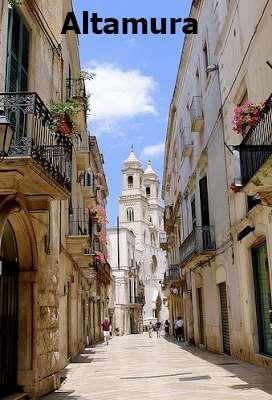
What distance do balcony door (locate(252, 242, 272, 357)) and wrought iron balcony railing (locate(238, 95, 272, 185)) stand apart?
328cm

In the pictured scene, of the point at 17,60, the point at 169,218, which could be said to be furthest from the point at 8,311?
the point at 169,218

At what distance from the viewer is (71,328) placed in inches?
658

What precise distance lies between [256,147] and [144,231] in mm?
78430

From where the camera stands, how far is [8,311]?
27.5ft

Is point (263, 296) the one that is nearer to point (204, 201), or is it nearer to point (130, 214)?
point (204, 201)

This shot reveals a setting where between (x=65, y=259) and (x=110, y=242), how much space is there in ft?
160

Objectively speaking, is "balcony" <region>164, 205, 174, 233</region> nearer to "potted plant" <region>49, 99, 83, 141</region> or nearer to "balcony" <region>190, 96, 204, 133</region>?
"balcony" <region>190, 96, 204, 133</region>

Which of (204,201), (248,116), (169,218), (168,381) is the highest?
(169,218)

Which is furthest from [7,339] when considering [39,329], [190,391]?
[190,391]

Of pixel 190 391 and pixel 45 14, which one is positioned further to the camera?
pixel 45 14

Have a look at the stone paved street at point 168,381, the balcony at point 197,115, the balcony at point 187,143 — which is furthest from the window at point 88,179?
the stone paved street at point 168,381

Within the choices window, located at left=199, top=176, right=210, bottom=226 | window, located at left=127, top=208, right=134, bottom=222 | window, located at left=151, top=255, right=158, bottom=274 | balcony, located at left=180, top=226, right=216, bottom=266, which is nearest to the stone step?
balcony, located at left=180, top=226, right=216, bottom=266

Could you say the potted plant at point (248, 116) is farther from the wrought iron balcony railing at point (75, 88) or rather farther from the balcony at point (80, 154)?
the balcony at point (80, 154)

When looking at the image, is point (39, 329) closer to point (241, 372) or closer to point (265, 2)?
point (241, 372)
